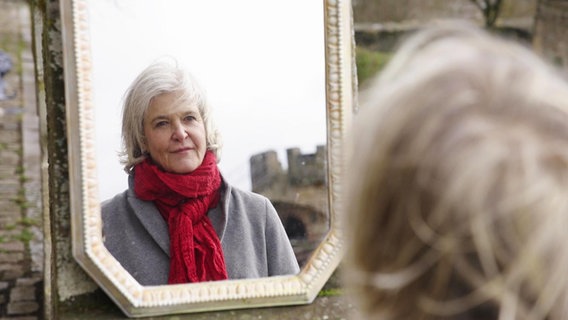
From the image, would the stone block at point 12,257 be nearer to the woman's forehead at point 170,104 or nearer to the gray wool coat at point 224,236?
the gray wool coat at point 224,236

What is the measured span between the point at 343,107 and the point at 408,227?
3.74 feet

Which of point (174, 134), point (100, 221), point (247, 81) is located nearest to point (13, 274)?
point (100, 221)

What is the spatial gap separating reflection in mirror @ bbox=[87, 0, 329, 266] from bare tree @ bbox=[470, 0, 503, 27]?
387 centimetres

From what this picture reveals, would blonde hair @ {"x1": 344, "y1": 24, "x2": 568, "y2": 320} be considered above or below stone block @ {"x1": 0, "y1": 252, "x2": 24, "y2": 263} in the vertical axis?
above

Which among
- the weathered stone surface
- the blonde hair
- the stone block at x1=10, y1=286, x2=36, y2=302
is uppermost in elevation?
the blonde hair

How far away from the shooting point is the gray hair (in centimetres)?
173

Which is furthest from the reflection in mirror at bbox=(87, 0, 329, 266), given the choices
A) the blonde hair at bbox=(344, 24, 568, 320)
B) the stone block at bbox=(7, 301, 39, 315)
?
the blonde hair at bbox=(344, 24, 568, 320)

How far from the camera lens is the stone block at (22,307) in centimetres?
244

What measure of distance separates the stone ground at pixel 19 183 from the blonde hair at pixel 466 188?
1.93m

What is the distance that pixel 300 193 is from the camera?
1.85m

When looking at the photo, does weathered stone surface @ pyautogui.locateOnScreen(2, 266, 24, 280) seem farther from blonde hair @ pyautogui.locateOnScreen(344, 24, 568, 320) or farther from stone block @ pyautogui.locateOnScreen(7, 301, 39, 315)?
blonde hair @ pyautogui.locateOnScreen(344, 24, 568, 320)

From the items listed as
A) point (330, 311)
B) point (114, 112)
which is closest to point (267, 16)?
point (114, 112)

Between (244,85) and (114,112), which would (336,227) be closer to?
(244,85)

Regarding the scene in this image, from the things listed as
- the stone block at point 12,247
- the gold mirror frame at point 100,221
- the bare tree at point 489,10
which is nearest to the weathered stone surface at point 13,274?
the stone block at point 12,247
